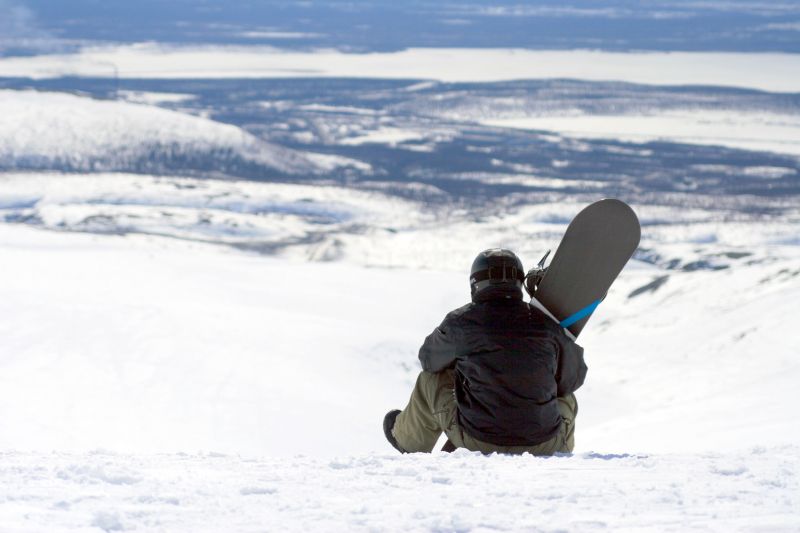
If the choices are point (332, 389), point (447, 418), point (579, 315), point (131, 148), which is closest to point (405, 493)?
point (447, 418)

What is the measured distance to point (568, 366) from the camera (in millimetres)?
7727

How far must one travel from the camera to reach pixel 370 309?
48969 mm

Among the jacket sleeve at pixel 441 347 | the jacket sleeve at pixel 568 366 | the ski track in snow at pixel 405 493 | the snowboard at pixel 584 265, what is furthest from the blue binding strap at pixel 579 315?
the jacket sleeve at pixel 441 347

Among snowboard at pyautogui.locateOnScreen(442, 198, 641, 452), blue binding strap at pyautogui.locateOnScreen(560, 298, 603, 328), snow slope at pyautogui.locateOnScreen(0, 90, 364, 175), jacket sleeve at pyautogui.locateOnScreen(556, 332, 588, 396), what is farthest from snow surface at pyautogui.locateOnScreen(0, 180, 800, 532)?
snow slope at pyautogui.locateOnScreen(0, 90, 364, 175)

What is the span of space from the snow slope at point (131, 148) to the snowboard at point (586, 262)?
171m

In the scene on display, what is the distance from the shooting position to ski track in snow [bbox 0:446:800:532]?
18.7ft

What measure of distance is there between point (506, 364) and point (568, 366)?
50cm

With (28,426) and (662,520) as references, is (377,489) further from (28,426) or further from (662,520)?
(28,426)

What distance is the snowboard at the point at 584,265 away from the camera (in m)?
8.77

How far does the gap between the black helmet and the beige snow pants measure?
2.53 feet

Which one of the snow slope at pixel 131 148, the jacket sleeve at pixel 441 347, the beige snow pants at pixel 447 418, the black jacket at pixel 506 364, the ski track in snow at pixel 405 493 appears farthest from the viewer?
the snow slope at pixel 131 148

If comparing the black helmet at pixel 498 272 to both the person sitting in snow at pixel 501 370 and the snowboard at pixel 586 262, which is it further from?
the snowboard at pixel 586 262

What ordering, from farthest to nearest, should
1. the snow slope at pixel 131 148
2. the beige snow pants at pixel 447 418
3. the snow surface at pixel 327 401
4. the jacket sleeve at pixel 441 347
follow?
the snow slope at pixel 131 148, the beige snow pants at pixel 447 418, the jacket sleeve at pixel 441 347, the snow surface at pixel 327 401

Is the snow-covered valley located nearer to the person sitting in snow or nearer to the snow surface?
the snow surface
